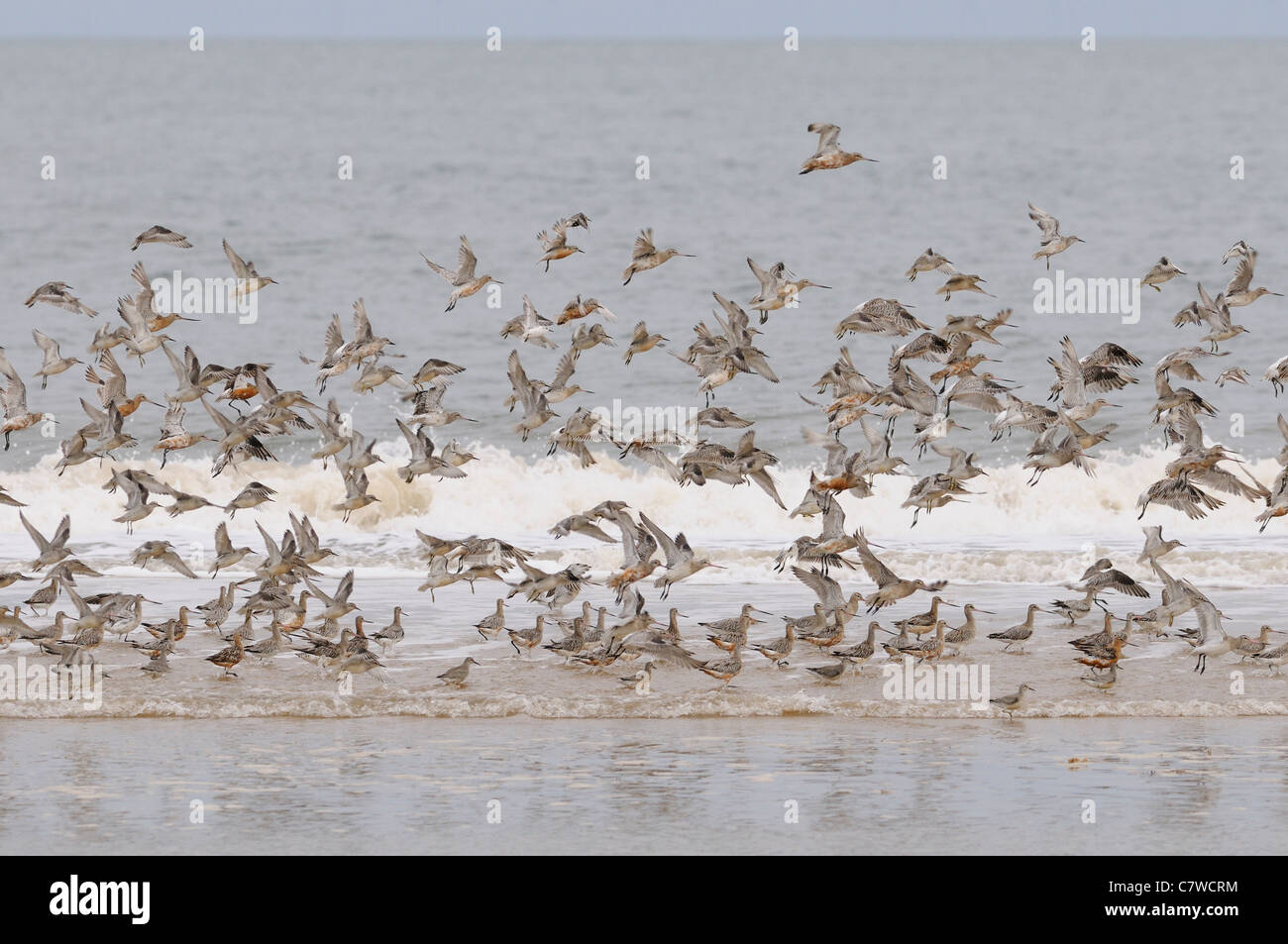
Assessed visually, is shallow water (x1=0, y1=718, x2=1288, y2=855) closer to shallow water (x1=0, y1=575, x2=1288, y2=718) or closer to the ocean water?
the ocean water

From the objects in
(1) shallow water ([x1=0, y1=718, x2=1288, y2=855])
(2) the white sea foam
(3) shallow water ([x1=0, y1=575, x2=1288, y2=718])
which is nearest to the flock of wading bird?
(3) shallow water ([x1=0, y1=575, x2=1288, y2=718])

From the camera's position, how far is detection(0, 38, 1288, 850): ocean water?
13766 mm

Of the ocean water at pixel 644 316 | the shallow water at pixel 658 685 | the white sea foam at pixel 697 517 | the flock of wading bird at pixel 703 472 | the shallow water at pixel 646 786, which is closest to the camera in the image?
the shallow water at pixel 646 786

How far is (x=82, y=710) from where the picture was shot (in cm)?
1334

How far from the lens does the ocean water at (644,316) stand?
13.8 m

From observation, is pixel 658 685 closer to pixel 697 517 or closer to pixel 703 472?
pixel 703 472

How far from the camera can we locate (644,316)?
3762 centimetres

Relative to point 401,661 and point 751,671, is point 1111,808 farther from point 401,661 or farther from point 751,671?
point 401,661

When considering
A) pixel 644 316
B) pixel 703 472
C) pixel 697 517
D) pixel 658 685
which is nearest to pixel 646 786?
pixel 658 685

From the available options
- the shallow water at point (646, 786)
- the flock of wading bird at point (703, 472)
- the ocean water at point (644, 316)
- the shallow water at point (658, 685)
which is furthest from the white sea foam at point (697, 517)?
the shallow water at point (646, 786)

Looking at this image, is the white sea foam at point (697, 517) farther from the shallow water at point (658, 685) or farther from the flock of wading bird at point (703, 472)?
the flock of wading bird at point (703, 472)

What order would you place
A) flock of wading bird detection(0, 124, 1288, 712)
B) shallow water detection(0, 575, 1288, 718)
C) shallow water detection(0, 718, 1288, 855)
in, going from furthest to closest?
flock of wading bird detection(0, 124, 1288, 712) < shallow water detection(0, 575, 1288, 718) < shallow water detection(0, 718, 1288, 855)

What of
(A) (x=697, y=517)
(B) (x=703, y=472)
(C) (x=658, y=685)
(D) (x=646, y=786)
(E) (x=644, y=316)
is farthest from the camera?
(E) (x=644, y=316)

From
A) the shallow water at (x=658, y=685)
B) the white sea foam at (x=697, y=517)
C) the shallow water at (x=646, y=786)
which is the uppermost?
the white sea foam at (x=697, y=517)
